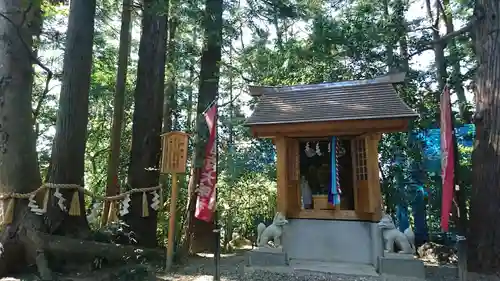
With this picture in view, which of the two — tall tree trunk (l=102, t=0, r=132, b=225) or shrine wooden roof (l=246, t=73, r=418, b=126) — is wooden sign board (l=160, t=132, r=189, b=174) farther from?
tall tree trunk (l=102, t=0, r=132, b=225)

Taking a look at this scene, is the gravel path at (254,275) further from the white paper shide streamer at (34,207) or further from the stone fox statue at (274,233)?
the white paper shide streamer at (34,207)

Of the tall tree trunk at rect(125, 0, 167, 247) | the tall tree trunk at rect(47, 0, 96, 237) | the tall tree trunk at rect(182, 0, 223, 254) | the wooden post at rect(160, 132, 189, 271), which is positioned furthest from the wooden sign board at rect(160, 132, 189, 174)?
the tall tree trunk at rect(182, 0, 223, 254)

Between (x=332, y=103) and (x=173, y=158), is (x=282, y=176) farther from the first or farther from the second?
(x=173, y=158)

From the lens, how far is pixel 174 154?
6090 mm

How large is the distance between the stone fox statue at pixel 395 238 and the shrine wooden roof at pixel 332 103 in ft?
5.60

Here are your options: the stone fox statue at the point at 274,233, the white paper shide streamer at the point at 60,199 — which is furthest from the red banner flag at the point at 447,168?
the white paper shide streamer at the point at 60,199

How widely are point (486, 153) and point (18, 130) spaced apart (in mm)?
7849

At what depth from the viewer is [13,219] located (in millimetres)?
5480

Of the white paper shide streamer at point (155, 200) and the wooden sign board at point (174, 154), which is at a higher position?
the wooden sign board at point (174, 154)

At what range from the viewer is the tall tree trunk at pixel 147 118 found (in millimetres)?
6792

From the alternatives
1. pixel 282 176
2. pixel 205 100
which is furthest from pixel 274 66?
pixel 282 176

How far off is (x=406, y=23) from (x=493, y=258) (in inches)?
242

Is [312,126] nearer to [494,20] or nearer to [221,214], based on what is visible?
[494,20]

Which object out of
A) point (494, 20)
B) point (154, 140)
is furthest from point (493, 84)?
point (154, 140)
